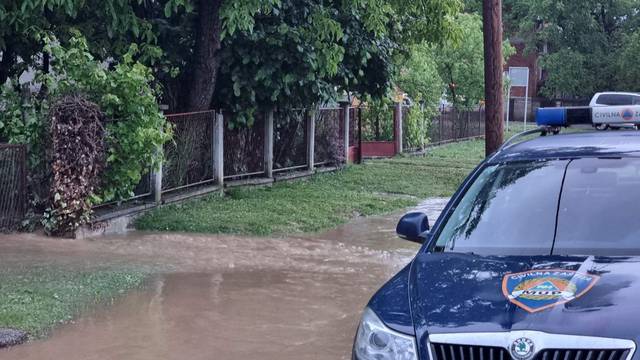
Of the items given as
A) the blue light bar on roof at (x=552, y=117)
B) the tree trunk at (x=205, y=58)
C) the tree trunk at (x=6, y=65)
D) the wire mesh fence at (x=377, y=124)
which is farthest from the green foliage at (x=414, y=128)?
the blue light bar on roof at (x=552, y=117)

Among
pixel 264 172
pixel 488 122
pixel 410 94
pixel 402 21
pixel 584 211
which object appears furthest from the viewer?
pixel 410 94

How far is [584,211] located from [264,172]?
39.4 feet

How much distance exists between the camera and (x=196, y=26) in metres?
14.4

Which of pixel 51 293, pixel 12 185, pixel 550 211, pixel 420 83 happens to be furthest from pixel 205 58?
pixel 420 83

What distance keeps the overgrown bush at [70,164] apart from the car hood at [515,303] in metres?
6.82

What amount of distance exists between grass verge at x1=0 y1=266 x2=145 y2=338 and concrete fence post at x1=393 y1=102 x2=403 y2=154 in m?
17.3

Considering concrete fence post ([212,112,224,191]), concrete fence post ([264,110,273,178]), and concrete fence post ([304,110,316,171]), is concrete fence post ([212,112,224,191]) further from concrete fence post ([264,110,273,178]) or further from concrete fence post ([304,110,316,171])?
concrete fence post ([304,110,316,171])

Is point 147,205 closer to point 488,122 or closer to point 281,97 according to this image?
point 281,97

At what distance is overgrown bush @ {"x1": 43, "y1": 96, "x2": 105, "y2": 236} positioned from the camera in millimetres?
10430

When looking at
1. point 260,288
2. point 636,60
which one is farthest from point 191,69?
point 636,60

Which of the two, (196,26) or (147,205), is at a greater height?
(196,26)

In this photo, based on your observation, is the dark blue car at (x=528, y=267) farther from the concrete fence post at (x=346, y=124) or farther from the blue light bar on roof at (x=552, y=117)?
the concrete fence post at (x=346, y=124)

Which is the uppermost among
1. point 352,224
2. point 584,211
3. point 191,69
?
point 191,69

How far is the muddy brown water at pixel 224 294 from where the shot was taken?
6.77 metres
